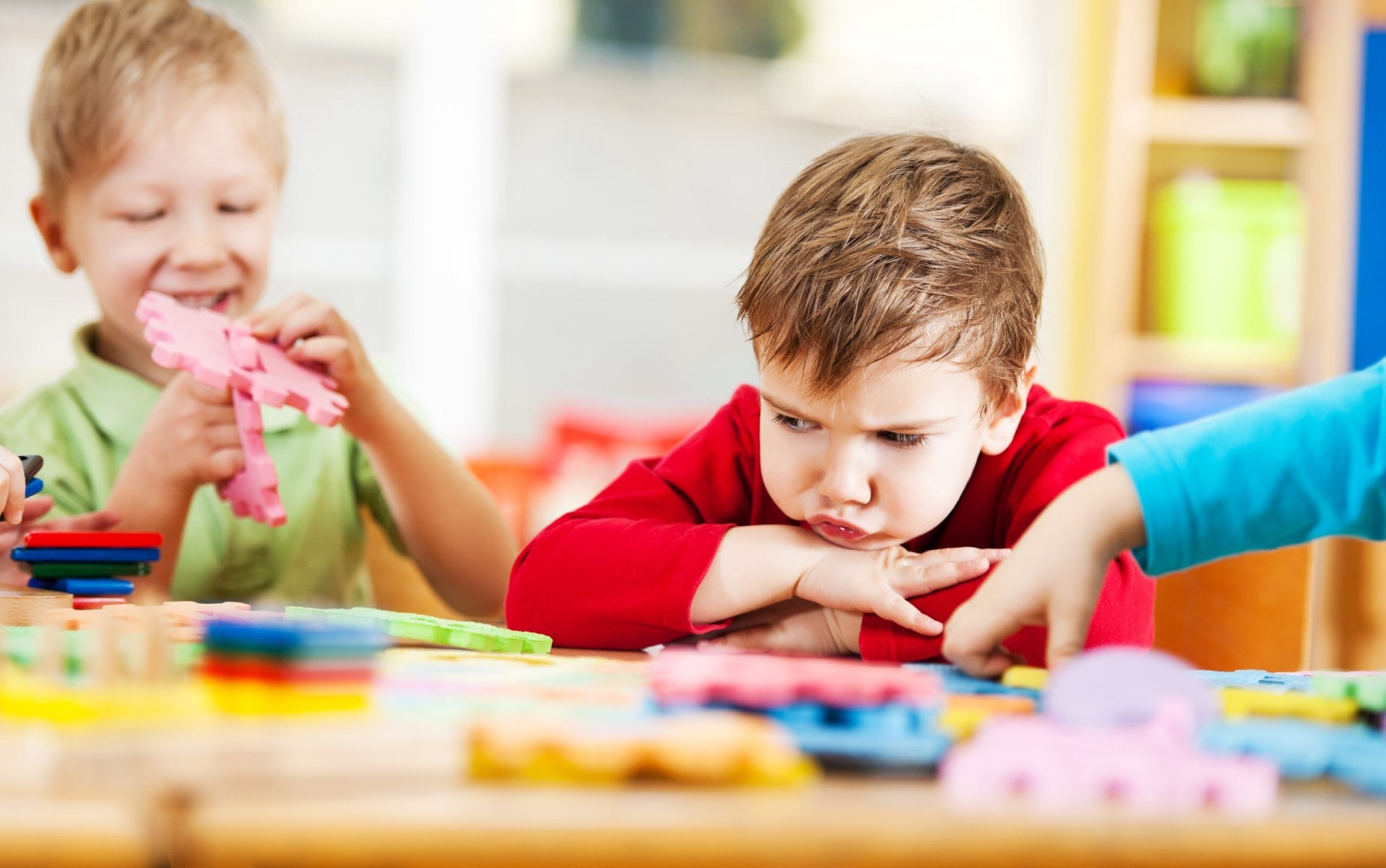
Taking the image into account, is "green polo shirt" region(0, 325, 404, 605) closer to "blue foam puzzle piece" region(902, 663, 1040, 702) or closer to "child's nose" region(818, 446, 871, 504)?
"child's nose" region(818, 446, 871, 504)

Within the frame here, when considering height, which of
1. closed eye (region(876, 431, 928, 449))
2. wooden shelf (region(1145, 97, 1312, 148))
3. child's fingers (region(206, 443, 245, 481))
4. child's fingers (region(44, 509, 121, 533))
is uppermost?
wooden shelf (region(1145, 97, 1312, 148))

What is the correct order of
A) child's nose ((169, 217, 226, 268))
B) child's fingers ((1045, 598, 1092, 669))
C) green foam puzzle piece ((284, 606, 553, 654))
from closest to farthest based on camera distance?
child's fingers ((1045, 598, 1092, 669))
green foam puzzle piece ((284, 606, 553, 654))
child's nose ((169, 217, 226, 268))

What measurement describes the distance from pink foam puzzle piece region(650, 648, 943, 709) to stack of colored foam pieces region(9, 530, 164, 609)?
48 centimetres

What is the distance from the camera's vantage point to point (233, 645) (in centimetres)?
46

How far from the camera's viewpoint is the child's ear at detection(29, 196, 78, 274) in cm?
126

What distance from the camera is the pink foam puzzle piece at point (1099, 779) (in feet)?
1.34

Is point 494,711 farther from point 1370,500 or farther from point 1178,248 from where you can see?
point 1178,248

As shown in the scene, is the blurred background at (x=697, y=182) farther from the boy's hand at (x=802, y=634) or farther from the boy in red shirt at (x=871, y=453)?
the boy's hand at (x=802, y=634)

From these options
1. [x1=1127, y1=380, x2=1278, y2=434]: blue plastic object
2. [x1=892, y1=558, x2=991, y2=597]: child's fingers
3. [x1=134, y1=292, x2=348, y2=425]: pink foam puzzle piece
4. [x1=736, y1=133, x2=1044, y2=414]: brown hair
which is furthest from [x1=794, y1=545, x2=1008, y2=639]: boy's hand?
[x1=1127, y1=380, x2=1278, y2=434]: blue plastic object

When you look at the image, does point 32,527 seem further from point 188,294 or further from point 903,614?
point 903,614

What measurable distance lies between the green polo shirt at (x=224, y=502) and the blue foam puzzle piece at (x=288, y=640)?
30.1 inches

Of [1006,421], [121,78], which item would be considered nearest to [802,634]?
[1006,421]

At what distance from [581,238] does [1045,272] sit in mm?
2343

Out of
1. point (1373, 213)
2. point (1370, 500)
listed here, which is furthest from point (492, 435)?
point (1370, 500)
